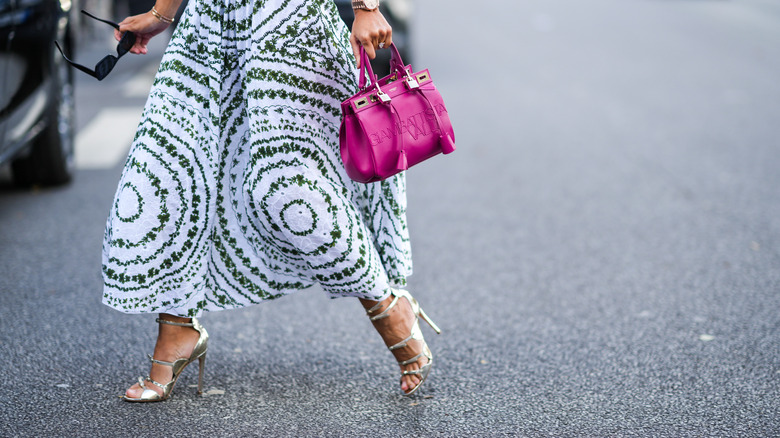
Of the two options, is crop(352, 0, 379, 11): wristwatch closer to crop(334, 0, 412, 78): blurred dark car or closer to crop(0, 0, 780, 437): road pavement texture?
crop(0, 0, 780, 437): road pavement texture

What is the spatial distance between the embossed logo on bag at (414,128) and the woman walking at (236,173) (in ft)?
0.68

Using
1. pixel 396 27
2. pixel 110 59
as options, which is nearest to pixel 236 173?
pixel 110 59

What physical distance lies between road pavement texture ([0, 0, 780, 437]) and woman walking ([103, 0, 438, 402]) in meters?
0.30

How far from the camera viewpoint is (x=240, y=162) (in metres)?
2.41

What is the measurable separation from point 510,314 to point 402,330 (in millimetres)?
895

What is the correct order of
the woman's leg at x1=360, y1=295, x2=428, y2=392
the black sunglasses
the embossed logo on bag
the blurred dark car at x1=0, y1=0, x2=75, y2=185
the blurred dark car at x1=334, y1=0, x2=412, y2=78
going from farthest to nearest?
1. the blurred dark car at x1=334, y1=0, x2=412, y2=78
2. the blurred dark car at x1=0, y1=0, x2=75, y2=185
3. the woman's leg at x1=360, y1=295, x2=428, y2=392
4. the black sunglasses
5. the embossed logo on bag

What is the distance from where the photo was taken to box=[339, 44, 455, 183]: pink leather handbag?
2.18 meters

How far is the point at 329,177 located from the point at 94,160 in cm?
373

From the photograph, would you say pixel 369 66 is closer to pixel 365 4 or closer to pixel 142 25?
pixel 365 4

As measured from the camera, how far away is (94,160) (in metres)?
5.66

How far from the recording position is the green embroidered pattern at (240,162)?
7.45 feet

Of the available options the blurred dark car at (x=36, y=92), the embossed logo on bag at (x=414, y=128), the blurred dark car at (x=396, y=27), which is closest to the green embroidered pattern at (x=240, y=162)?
the embossed logo on bag at (x=414, y=128)

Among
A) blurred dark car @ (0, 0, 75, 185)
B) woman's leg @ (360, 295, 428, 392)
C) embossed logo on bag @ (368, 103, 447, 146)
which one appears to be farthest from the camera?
blurred dark car @ (0, 0, 75, 185)

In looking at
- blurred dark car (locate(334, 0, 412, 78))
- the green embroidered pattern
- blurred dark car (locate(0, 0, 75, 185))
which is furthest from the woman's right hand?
blurred dark car (locate(334, 0, 412, 78))
